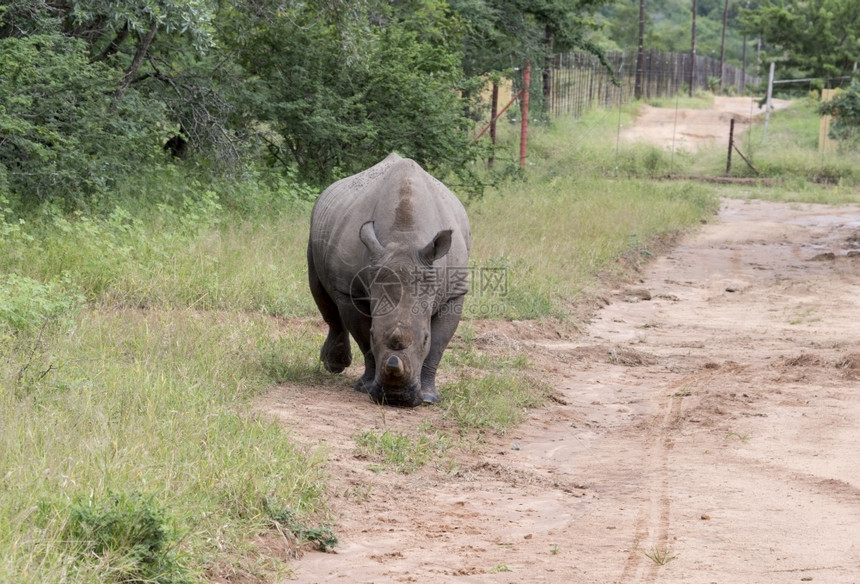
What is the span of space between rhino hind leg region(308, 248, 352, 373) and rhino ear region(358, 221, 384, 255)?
1.20 metres

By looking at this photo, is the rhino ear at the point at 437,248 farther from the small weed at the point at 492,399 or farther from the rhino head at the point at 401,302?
the small weed at the point at 492,399

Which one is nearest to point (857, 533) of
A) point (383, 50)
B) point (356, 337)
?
point (356, 337)

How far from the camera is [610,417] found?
27.1 ft

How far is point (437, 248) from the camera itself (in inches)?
288

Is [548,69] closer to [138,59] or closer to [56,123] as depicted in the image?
[138,59]

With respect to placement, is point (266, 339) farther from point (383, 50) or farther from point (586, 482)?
point (383, 50)

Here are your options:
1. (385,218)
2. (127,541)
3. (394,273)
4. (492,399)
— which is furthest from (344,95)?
(127,541)

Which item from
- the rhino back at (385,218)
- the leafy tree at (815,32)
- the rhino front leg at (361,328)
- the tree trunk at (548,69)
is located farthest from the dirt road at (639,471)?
the leafy tree at (815,32)

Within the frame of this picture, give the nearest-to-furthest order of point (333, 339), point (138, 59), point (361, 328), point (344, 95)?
point (361, 328) < point (333, 339) < point (138, 59) < point (344, 95)

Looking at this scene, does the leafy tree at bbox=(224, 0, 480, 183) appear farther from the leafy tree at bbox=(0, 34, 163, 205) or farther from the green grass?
the green grass

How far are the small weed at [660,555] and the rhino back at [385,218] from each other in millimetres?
2994

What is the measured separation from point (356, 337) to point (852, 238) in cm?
1358

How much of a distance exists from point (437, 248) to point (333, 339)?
A: 65.7 inches

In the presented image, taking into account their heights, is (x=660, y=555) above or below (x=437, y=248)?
below
